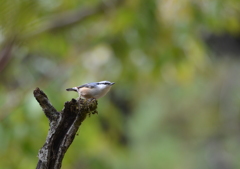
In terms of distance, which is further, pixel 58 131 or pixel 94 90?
pixel 94 90

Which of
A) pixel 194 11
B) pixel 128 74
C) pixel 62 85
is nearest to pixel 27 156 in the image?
pixel 62 85

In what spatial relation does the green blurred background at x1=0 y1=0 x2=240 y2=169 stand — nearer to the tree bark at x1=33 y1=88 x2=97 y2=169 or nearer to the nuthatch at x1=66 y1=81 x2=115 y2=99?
the nuthatch at x1=66 y1=81 x2=115 y2=99

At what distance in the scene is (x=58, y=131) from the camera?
573 millimetres


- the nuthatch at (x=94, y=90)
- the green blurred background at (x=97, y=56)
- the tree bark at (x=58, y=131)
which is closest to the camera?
the tree bark at (x=58, y=131)

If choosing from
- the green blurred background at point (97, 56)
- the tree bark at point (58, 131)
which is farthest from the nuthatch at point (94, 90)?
the green blurred background at point (97, 56)

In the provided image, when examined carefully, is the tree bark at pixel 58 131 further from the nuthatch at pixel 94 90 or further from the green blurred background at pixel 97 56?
the green blurred background at pixel 97 56

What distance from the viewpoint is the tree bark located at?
0.56 meters

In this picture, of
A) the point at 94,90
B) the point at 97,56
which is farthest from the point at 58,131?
the point at 97,56

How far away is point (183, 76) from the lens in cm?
261

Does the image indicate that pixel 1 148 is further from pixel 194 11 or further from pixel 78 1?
pixel 194 11

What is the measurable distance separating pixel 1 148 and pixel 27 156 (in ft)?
0.51

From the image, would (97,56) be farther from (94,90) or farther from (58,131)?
(58,131)

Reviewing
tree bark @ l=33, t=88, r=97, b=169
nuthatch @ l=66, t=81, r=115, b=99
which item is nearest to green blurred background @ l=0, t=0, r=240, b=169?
nuthatch @ l=66, t=81, r=115, b=99

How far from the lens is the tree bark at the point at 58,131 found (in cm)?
56
